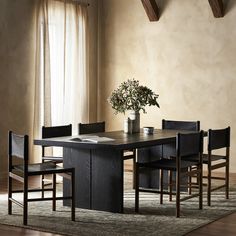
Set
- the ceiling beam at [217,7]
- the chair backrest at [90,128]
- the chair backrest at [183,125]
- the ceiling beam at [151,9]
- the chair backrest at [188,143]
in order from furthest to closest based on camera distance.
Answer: the ceiling beam at [151,9] < the ceiling beam at [217,7] < the chair backrest at [183,125] < the chair backrest at [90,128] < the chair backrest at [188,143]

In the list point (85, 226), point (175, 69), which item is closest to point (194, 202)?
point (85, 226)

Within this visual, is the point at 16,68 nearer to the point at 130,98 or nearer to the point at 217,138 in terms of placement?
the point at 130,98

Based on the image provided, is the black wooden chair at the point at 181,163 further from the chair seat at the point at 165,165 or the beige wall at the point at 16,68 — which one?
the beige wall at the point at 16,68

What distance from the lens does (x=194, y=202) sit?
5.61m

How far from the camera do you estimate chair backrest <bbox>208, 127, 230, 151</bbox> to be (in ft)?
17.7

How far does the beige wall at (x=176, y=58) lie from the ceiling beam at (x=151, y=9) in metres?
0.09

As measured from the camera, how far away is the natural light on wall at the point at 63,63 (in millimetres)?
7527

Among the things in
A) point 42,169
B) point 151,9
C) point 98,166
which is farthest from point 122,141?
point 151,9

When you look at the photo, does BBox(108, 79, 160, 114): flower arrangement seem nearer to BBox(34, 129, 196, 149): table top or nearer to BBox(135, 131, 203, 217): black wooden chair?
BBox(34, 129, 196, 149): table top

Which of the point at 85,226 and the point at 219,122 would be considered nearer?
the point at 85,226

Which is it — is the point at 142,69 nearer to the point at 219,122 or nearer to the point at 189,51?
the point at 189,51

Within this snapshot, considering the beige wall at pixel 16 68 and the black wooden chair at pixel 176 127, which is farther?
the beige wall at pixel 16 68

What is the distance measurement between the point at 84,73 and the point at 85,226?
3999 millimetres

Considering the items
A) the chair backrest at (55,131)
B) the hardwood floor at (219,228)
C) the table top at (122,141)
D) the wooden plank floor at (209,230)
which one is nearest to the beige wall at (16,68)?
the chair backrest at (55,131)
